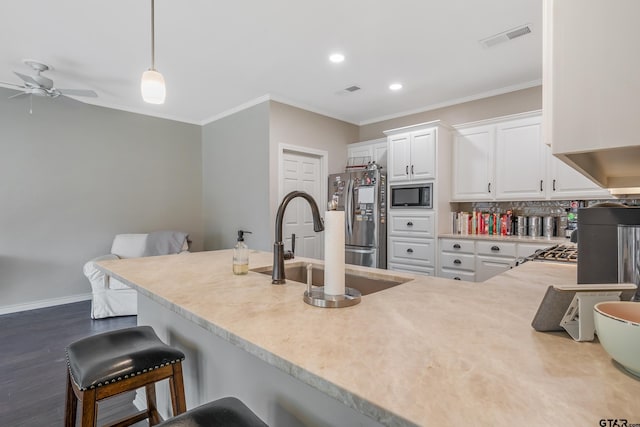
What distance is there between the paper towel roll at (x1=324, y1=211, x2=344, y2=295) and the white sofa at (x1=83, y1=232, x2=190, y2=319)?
112 inches

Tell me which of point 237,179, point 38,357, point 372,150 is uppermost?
point 372,150

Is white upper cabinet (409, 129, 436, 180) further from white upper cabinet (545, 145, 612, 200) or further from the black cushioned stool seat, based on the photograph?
the black cushioned stool seat

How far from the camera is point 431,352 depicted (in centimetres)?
71

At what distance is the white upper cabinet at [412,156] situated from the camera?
4043mm

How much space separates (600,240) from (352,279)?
101 centimetres

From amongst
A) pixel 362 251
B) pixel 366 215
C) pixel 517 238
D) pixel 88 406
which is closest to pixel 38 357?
pixel 88 406

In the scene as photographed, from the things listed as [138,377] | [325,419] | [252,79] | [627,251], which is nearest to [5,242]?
[252,79]

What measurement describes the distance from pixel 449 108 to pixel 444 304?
13.2ft

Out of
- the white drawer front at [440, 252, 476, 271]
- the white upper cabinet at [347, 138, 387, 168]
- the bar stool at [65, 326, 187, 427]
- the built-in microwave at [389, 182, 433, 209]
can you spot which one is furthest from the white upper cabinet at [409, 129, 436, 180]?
the bar stool at [65, 326, 187, 427]

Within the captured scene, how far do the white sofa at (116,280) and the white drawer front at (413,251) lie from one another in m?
2.91

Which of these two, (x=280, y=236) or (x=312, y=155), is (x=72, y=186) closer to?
(x=312, y=155)

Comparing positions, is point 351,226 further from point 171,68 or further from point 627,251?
point 627,251

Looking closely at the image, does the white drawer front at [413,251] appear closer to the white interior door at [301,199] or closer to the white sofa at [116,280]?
the white interior door at [301,199]

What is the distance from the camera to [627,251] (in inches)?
38.8
